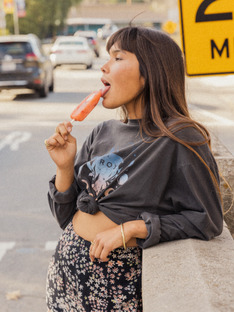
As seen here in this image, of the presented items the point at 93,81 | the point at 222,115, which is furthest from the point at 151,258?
the point at 93,81

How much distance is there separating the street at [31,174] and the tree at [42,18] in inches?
1567

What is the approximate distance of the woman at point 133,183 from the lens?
2.00 m

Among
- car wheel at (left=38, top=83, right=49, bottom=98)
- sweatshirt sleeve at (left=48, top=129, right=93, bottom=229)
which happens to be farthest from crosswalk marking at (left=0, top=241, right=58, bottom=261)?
car wheel at (left=38, top=83, right=49, bottom=98)

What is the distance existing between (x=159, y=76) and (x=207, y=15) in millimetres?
1629

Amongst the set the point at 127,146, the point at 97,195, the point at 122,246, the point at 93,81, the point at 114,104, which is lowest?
the point at 93,81

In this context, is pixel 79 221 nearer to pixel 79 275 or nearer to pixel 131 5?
pixel 79 275

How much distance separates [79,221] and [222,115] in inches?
393

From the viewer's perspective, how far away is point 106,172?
2.11 meters

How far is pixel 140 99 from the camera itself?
7.15 ft

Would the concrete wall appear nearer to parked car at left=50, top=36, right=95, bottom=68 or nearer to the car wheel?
the car wheel

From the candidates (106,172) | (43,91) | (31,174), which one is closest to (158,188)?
(106,172)

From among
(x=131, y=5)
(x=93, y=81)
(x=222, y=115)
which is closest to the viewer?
(x=222, y=115)

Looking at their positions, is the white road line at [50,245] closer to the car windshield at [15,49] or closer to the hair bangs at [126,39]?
the hair bangs at [126,39]

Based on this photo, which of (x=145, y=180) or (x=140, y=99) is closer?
(x=145, y=180)
